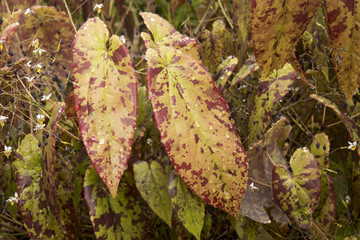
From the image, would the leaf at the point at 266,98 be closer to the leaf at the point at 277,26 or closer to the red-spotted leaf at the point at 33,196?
the leaf at the point at 277,26

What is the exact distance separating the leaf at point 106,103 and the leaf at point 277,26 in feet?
0.65

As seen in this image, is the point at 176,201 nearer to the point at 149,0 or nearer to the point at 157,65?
the point at 157,65

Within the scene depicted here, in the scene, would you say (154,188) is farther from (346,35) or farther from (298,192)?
(346,35)

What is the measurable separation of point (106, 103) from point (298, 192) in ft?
1.32

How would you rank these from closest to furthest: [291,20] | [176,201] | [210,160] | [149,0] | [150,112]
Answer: [291,20]
[210,160]
[176,201]
[150,112]
[149,0]

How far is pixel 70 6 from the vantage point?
1.02 m

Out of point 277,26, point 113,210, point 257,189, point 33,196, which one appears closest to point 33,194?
point 33,196

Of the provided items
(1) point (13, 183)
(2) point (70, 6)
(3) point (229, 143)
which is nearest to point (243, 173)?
(3) point (229, 143)

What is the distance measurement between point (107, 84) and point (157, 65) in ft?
0.27

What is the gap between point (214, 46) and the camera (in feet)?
3.03

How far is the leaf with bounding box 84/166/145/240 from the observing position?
2.36 feet

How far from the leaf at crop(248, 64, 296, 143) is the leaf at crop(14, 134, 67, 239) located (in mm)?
424

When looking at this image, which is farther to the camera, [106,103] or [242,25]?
[242,25]

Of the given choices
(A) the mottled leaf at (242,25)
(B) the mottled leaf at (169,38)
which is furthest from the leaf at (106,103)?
(A) the mottled leaf at (242,25)
